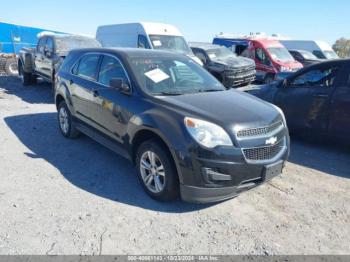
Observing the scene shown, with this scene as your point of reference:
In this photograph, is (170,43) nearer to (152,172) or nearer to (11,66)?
(11,66)

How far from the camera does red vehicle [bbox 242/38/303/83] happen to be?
13.8 metres

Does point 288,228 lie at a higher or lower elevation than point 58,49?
lower

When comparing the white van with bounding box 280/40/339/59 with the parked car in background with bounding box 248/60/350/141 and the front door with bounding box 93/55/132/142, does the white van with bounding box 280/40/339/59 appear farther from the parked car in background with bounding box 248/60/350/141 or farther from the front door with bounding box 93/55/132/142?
the front door with bounding box 93/55/132/142

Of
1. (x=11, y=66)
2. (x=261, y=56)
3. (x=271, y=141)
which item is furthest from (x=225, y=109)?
(x=11, y=66)

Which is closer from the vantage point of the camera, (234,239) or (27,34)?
(234,239)

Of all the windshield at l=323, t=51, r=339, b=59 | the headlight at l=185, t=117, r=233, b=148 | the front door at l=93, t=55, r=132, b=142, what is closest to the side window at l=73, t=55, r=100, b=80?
the front door at l=93, t=55, r=132, b=142

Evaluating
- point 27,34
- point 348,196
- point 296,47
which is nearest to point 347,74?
point 348,196

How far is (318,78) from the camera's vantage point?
18.8 ft

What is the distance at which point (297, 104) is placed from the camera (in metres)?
5.90

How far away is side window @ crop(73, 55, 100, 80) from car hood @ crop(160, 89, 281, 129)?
1712 millimetres

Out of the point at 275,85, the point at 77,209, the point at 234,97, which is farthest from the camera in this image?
the point at 275,85

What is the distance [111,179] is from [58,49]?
6689 millimetres

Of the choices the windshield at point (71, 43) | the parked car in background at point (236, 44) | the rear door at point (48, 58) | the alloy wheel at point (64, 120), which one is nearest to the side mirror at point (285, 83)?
the alloy wheel at point (64, 120)

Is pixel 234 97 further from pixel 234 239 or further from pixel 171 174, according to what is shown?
pixel 234 239
